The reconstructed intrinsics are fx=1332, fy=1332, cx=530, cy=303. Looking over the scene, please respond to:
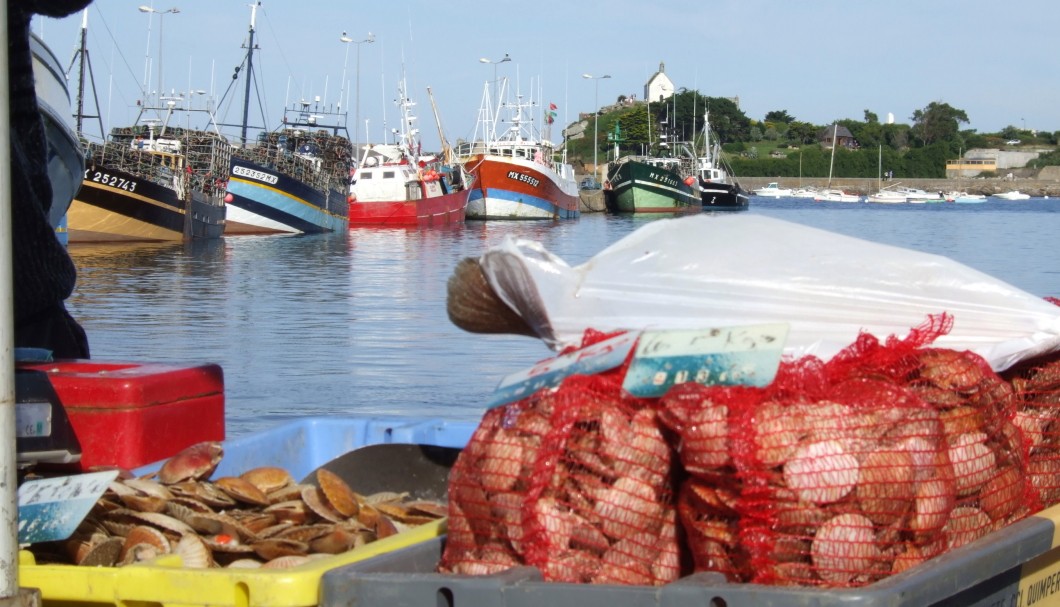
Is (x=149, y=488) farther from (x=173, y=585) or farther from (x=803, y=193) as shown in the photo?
(x=803, y=193)

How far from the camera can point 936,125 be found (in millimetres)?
169750

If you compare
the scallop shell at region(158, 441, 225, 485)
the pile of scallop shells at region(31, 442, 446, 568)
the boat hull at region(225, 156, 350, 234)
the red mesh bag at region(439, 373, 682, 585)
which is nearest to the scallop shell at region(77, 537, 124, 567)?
the pile of scallop shells at region(31, 442, 446, 568)

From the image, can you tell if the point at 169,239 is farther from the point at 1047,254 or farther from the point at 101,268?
the point at 1047,254

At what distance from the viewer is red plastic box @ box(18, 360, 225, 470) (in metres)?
3.99

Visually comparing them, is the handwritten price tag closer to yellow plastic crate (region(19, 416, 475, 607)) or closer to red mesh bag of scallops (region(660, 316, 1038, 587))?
red mesh bag of scallops (region(660, 316, 1038, 587))

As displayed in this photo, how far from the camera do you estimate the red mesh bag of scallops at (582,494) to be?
2.74 metres

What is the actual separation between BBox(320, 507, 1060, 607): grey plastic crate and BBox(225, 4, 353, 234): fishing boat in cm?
3992

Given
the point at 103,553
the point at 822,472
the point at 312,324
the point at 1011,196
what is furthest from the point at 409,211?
the point at 1011,196

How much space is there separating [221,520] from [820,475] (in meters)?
1.61

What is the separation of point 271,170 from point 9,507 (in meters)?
40.1

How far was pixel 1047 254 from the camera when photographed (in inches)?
1059

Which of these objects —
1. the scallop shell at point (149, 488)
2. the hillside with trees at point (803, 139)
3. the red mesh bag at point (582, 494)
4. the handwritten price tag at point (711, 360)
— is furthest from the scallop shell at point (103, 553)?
the hillside with trees at point (803, 139)

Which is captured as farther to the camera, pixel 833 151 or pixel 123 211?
pixel 833 151

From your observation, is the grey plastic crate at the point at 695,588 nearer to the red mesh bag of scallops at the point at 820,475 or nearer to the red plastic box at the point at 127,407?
the red mesh bag of scallops at the point at 820,475
